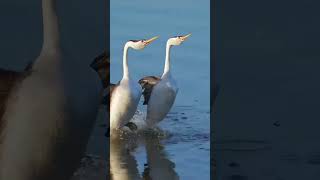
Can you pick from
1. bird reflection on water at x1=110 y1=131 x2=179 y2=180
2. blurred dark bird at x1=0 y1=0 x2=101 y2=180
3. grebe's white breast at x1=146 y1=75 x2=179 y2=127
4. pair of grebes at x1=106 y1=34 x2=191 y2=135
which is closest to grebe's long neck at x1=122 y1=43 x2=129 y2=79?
pair of grebes at x1=106 y1=34 x2=191 y2=135

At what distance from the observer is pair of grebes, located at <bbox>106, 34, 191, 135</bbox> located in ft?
17.8

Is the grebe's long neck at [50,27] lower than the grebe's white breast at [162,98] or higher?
higher

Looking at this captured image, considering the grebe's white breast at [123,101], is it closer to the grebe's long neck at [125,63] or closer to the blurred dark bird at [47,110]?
the grebe's long neck at [125,63]

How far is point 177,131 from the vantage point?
16.4 feet

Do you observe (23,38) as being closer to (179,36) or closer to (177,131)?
(177,131)

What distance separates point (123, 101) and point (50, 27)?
250 cm

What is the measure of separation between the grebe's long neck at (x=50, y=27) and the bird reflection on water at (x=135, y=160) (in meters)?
1.23

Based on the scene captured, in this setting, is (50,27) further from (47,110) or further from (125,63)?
(125,63)

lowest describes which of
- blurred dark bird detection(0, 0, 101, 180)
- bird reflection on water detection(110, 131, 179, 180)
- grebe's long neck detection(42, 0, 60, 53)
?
bird reflection on water detection(110, 131, 179, 180)

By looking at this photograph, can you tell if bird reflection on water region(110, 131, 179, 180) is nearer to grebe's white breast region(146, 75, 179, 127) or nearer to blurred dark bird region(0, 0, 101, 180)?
grebe's white breast region(146, 75, 179, 127)

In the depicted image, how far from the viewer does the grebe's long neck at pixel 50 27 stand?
2.94 meters

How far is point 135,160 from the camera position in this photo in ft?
14.2

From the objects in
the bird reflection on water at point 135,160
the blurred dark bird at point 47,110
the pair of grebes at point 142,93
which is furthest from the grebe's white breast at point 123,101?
the blurred dark bird at point 47,110
